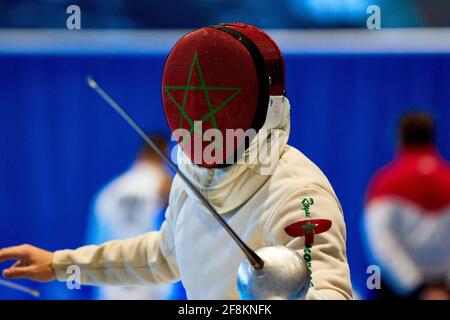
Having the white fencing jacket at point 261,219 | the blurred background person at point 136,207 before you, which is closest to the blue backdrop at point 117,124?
the blurred background person at point 136,207

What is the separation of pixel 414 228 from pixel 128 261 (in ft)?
5.05

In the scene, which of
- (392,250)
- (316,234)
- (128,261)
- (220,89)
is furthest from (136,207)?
(316,234)

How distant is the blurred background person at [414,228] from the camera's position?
3.42 meters

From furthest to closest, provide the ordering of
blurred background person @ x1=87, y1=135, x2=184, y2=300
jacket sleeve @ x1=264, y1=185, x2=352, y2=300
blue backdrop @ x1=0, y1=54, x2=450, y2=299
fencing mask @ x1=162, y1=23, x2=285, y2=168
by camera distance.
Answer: blue backdrop @ x1=0, y1=54, x2=450, y2=299 → blurred background person @ x1=87, y1=135, x2=184, y2=300 → fencing mask @ x1=162, y1=23, x2=285, y2=168 → jacket sleeve @ x1=264, y1=185, x2=352, y2=300

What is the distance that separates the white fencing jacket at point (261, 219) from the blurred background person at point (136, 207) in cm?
157

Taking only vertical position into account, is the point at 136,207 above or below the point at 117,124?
below

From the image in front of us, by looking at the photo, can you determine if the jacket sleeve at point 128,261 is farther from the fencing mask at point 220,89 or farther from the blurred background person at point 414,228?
the blurred background person at point 414,228

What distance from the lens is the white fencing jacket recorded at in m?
1.71

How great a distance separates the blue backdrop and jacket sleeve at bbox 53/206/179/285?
1607mm

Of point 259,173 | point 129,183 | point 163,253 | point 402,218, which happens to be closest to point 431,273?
point 402,218

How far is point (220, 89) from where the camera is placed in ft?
5.97

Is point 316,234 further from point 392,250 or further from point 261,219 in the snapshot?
point 392,250

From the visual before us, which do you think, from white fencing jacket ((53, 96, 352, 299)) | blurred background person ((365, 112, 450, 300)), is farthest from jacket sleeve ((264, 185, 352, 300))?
blurred background person ((365, 112, 450, 300))

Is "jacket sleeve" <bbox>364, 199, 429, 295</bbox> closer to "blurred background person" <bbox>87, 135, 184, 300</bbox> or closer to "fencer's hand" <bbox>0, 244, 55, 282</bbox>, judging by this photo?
"blurred background person" <bbox>87, 135, 184, 300</bbox>
